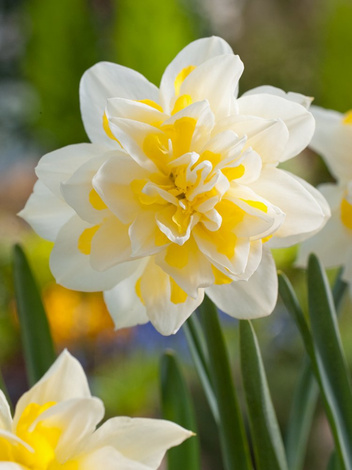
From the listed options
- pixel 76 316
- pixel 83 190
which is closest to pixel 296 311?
pixel 83 190

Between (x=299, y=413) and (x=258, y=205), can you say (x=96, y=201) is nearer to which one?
(x=258, y=205)

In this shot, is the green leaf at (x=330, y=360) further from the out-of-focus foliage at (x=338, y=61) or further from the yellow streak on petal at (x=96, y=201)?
the out-of-focus foliage at (x=338, y=61)

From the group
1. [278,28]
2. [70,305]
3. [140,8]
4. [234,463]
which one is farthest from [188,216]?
[278,28]

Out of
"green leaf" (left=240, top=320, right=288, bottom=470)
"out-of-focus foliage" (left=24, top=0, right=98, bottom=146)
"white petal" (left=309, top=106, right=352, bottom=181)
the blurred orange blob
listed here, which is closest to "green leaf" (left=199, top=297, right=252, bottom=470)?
"green leaf" (left=240, top=320, right=288, bottom=470)

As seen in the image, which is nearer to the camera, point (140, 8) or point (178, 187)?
point (178, 187)

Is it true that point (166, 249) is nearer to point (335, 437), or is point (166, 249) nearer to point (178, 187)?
point (178, 187)

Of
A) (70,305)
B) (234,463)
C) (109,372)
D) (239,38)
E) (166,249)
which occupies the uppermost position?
(166,249)

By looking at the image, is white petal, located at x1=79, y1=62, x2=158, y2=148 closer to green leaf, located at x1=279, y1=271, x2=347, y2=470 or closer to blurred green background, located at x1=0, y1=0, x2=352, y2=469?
green leaf, located at x1=279, y1=271, x2=347, y2=470
